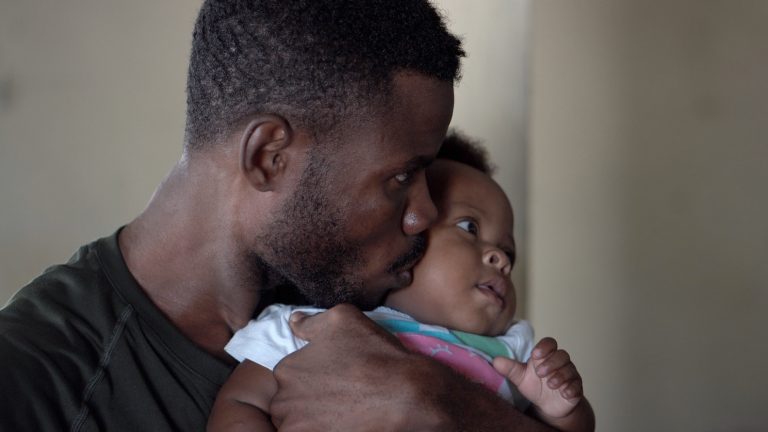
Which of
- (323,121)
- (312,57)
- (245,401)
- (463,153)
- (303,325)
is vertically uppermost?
(312,57)

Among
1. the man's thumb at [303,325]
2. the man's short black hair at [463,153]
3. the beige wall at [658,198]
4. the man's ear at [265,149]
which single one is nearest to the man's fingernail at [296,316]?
the man's thumb at [303,325]

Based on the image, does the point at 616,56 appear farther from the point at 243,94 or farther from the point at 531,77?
the point at 243,94

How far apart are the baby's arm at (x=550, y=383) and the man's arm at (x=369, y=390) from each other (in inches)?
3.1

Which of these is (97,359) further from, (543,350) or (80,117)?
(80,117)

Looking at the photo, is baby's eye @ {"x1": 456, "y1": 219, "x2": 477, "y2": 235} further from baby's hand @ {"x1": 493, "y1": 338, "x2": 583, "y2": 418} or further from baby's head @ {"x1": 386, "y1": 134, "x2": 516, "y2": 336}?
baby's hand @ {"x1": 493, "y1": 338, "x2": 583, "y2": 418}

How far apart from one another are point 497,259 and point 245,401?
599mm

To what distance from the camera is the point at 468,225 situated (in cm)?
178

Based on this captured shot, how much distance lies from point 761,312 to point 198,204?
6.88 ft

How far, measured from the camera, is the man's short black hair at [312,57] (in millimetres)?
1507

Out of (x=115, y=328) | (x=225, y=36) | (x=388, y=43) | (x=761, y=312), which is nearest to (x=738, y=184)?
(x=761, y=312)

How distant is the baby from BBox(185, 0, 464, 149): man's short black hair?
1.11 ft

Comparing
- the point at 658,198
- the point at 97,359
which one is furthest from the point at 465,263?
the point at 658,198

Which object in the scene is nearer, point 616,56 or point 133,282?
point 133,282

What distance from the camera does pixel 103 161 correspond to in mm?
2363
